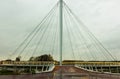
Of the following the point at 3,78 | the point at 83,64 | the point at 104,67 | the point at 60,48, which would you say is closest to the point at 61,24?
the point at 60,48

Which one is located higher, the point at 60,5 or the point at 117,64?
the point at 60,5

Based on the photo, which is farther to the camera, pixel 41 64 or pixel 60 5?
pixel 41 64

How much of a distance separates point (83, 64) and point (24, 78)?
51.1 meters

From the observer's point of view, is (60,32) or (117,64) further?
(117,64)

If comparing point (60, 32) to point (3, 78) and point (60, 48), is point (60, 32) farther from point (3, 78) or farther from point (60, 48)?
point (3, 78)

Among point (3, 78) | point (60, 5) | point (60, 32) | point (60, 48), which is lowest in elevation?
point (3, 78)

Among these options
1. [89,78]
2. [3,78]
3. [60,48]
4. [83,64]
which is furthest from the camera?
[83,64]

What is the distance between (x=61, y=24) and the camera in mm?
39156

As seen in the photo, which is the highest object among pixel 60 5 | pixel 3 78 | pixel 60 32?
pixel 60 5

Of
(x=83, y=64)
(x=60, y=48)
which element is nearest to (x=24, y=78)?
(x=60, y=48)

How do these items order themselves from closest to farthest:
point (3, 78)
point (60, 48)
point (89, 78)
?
point (89, 78) → point (3, 78) → point (60, 48)

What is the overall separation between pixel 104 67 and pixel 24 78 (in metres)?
56.2

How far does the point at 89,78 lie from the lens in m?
28.1

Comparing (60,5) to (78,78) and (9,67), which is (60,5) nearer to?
(78,78)
